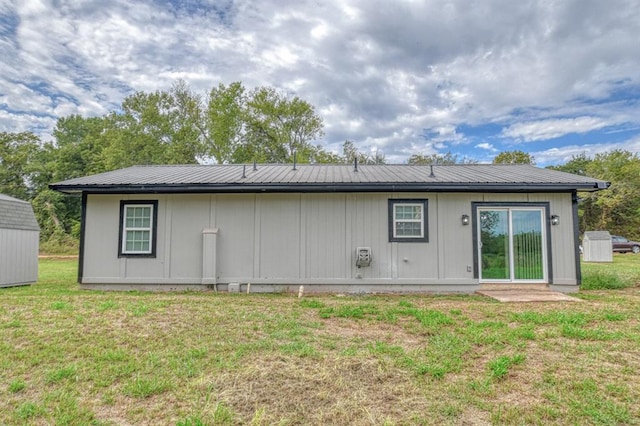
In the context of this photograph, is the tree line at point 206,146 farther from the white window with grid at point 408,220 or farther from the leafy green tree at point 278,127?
the white window with grid at point 408,220

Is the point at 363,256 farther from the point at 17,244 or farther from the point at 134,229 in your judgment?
the point at 17,244

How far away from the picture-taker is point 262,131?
24.8m

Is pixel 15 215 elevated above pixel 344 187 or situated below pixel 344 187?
below

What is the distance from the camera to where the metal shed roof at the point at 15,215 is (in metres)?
8.03

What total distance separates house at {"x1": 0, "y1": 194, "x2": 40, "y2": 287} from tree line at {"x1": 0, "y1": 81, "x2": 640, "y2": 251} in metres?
15.5

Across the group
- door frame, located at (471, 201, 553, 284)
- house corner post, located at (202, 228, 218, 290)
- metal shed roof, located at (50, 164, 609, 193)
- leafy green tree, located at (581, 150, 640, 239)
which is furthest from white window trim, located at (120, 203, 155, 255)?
leafy green tree, located at (581, 150, 640, 239)

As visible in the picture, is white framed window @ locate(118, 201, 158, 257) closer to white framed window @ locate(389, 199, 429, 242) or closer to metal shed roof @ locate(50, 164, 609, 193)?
metal shed roof @ locate(50, 164, 609, 193)

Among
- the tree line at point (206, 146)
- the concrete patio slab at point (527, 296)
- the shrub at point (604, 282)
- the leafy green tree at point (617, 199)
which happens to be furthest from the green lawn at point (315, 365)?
the leafy green tree at point (617, 199)

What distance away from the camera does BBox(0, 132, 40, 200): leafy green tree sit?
2616 cm

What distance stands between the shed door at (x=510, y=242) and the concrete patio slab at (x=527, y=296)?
41 cm

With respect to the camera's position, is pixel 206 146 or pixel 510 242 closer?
pixel 510 242

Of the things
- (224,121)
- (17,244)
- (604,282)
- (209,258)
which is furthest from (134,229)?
(224,121)

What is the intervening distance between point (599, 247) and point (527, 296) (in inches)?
516

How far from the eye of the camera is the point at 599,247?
15719 millimetres
